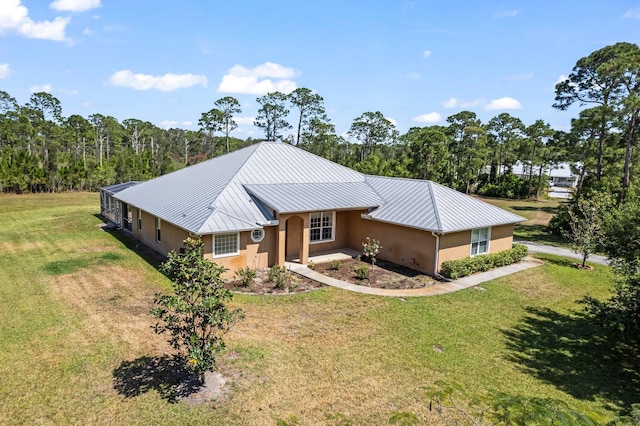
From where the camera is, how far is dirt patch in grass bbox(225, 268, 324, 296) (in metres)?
14.3

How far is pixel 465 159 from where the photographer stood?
55.1m

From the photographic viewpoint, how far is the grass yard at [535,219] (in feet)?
90.4

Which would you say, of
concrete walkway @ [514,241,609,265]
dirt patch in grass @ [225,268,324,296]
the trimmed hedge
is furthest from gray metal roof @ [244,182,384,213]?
concrete walkway @ [514,241,609,265]

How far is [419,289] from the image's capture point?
15.1 metres

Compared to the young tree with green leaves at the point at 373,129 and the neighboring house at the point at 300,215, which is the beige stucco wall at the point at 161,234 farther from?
the young tree with green leaves at the point at 373,129

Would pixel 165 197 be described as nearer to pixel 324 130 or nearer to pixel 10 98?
pixel 324 130

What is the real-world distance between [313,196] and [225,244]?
5234mm

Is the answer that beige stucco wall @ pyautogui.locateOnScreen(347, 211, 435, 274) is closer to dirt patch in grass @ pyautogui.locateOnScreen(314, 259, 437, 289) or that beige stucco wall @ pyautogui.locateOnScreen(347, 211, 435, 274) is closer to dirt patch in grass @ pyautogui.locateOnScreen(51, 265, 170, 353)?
dirt patch in grass @ pyautogui.locateOnScreen(314, 259, 437, 289)

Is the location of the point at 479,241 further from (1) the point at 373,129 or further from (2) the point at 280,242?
(1) the point at 373,129

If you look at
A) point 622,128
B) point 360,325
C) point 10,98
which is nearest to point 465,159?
point 622,128

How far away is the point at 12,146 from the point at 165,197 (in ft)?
152

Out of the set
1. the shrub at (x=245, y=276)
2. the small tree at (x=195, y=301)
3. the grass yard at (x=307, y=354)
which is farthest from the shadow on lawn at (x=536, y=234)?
the small tree at (x=195, y=301)

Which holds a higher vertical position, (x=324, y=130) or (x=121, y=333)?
(x=324, y=130)

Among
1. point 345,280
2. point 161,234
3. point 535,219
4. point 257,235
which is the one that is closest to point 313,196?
point 257,235
